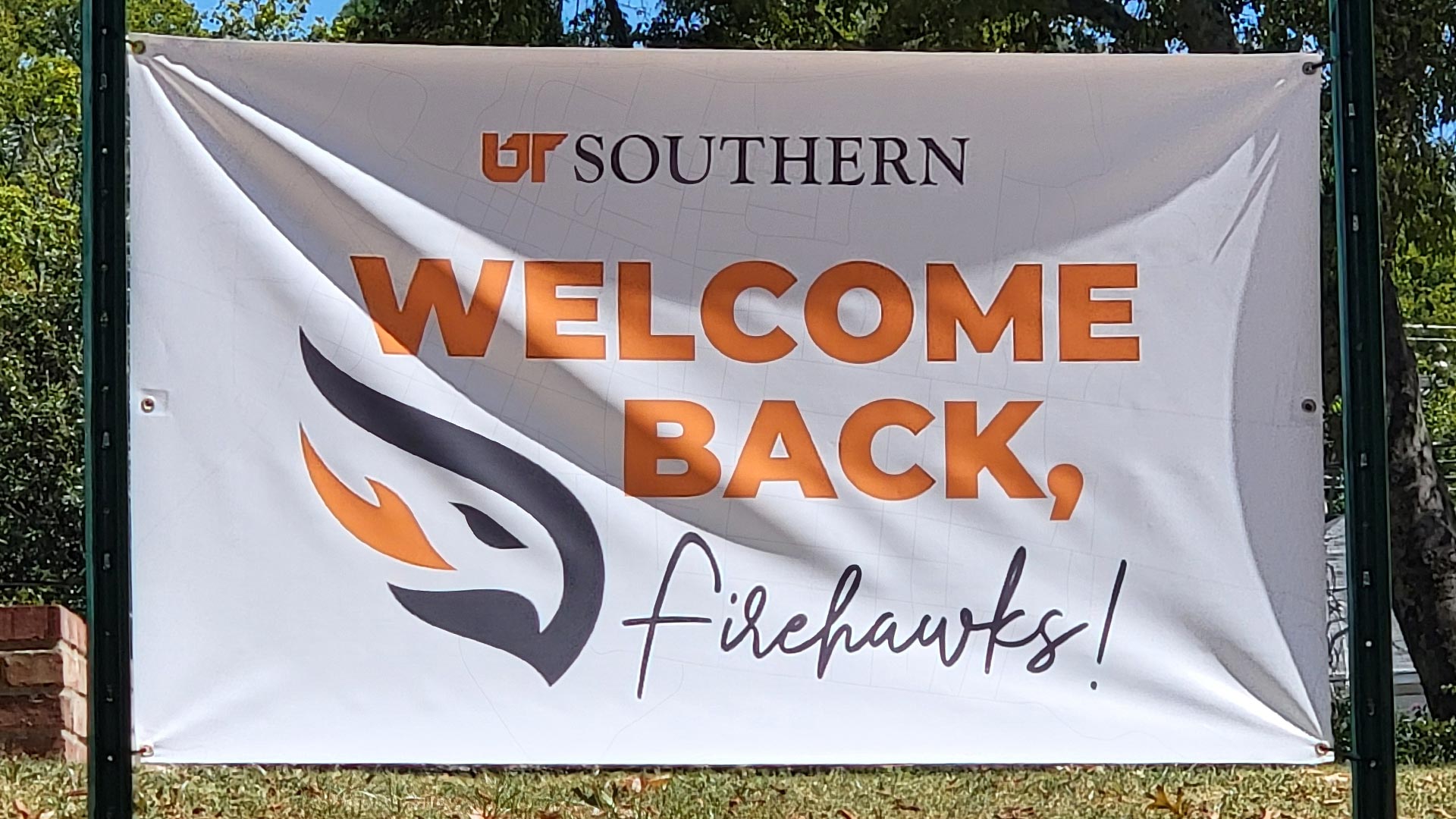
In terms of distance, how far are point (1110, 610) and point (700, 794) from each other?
9.06 feet

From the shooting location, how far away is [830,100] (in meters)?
3.23

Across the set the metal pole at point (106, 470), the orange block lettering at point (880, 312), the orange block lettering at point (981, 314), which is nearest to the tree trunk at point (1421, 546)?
the orange block lettering at point (981, 314)

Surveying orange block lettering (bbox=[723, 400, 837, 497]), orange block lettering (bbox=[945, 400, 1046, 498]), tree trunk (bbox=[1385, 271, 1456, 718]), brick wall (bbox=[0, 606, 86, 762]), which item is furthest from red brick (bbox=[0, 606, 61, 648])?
tree trunk (bbox=[1385, 271, 1456, 718])

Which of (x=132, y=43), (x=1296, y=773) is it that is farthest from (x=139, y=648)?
(x=1296, y=773)

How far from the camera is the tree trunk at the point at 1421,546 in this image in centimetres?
978

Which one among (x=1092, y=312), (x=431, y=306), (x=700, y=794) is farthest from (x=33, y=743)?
(x=1092, y=312)

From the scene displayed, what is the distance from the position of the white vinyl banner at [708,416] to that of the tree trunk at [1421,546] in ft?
22.9

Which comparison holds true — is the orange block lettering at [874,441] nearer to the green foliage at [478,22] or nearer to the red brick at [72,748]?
the red brick at [72,748]

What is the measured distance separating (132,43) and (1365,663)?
7.43ft

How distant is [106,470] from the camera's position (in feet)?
9.67

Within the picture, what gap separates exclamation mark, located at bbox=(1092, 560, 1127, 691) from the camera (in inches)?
125

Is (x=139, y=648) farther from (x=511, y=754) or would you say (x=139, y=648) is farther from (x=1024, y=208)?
(x=1024, y=208)

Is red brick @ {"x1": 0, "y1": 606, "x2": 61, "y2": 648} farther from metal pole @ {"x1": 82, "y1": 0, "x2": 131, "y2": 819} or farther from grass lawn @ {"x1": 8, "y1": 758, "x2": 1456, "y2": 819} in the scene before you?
metal pole @ {"x1": 82, "y1": 0, "x2": 131, "y2": 819}

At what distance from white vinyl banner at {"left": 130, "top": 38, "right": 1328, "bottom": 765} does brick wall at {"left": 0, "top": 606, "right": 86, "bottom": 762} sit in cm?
311
